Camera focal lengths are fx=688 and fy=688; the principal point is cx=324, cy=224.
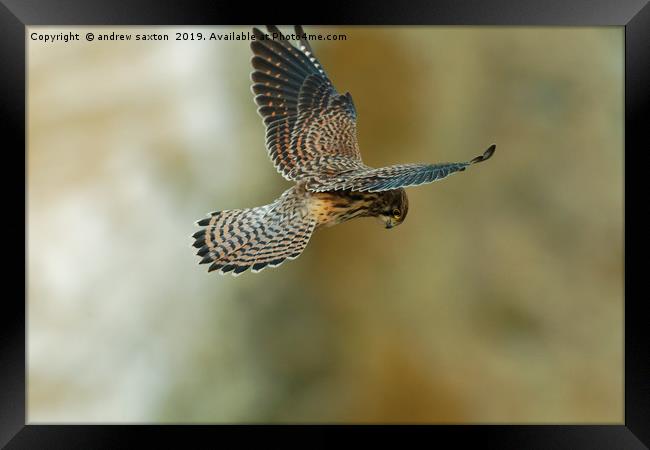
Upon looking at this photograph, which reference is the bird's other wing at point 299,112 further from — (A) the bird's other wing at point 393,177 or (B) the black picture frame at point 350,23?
(B) the black picture frame at point 350,23

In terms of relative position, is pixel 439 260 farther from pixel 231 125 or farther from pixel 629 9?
pixel 629 9

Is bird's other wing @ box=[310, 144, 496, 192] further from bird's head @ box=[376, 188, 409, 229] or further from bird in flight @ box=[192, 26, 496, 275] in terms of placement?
bird's head @ box=[376, 188, 409, 229]

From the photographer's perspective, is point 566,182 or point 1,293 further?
point 566,182

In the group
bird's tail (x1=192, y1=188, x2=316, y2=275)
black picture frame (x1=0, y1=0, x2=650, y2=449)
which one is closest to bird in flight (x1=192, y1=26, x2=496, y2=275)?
bird's tail (x1=192, y1=188, x2=316, y2=275)

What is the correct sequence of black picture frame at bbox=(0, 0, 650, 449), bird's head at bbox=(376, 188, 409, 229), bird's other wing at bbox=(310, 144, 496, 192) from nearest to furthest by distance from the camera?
1. bird's other wing at bbox=(310, 144, 496, 192)
2. black picture frame at bbox=(0, 0, 650, 449)
3. bird's head at bbox=(376, 188, 409, 229)

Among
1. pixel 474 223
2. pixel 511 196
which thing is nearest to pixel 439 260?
pixel 474 223
